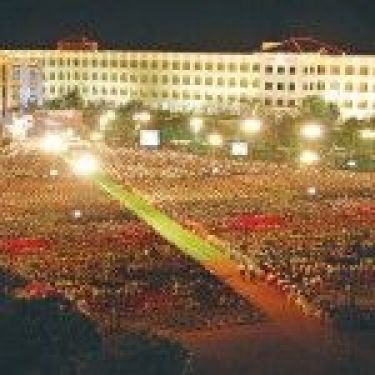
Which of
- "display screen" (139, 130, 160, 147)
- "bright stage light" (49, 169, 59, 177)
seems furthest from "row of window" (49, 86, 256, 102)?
"bright stage light" (49, 169, 59, 177)

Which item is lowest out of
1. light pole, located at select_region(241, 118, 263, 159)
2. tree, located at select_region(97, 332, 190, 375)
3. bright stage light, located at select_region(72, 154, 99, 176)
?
tree, located at select_region(97, 332, 190, 375)

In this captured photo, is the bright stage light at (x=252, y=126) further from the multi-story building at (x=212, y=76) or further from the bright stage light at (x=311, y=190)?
the bright stage light at (x=311, y=190)

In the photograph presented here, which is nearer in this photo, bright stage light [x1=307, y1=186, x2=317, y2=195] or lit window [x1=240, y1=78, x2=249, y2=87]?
bright stage light [x1=307, y1=186, x2=317, y2=195]

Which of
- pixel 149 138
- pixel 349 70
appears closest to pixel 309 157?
pixel 149 138

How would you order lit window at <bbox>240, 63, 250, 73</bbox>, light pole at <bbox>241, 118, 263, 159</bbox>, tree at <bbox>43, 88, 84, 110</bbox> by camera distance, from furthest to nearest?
tree at <bbox>43, 88, 84, 110</bbox> → lit window at <bbox>240, 63, 250, 73</bbox> → light pole at <bbox>241, 118, 263, 159</bbox>

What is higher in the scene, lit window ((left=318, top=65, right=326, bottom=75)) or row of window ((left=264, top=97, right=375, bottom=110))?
lit window ((left=318, top=65, right=326, bottom=75))

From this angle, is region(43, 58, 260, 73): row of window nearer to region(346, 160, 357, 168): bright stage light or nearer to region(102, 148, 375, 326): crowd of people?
region(102, 148, 375, 326): crowd of people

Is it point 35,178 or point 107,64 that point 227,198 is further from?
point 107,64

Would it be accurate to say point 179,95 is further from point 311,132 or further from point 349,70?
point 311,132

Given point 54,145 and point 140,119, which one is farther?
point 140,119
